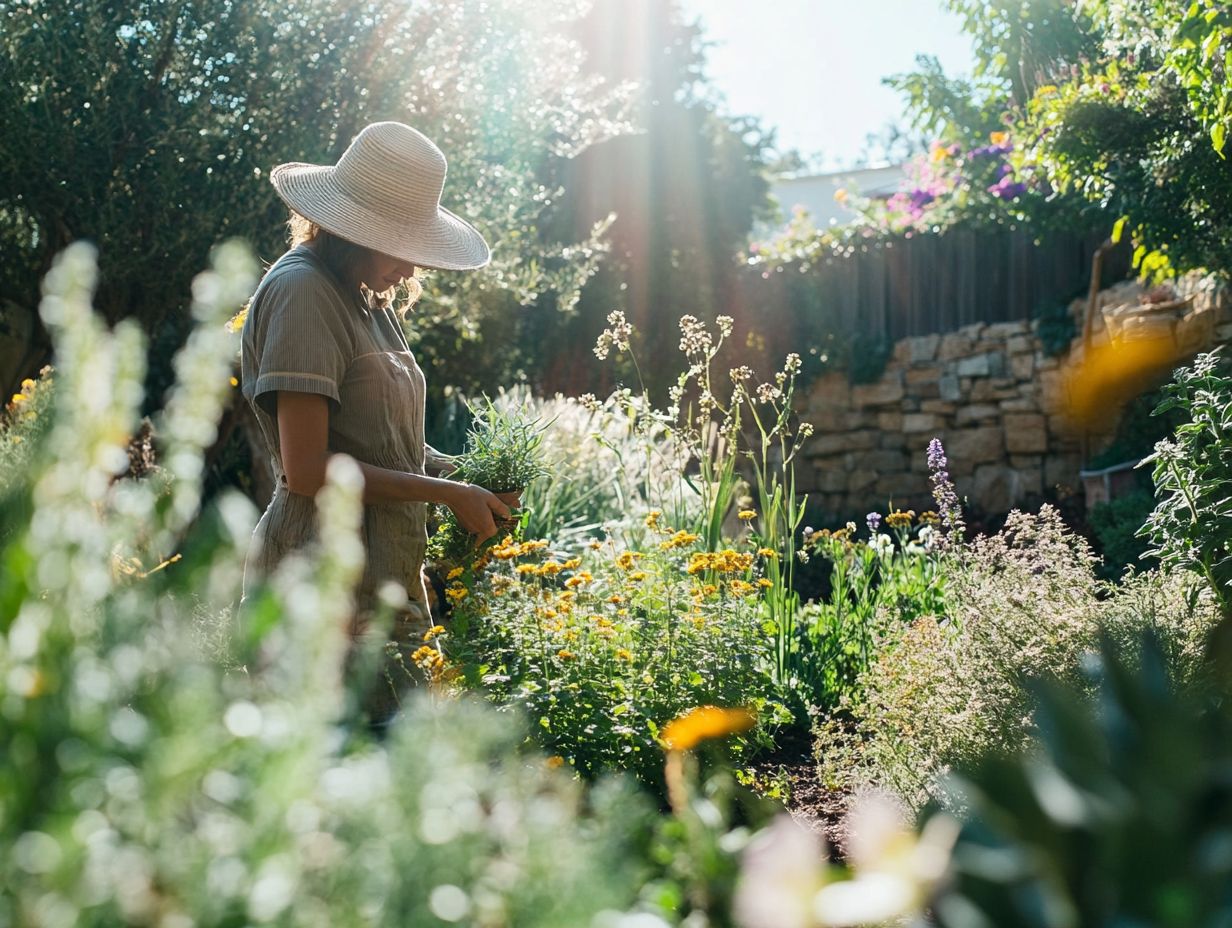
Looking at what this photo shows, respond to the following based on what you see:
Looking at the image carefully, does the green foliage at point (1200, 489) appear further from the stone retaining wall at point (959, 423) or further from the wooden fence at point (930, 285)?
the wooden fence at point (930, 285)

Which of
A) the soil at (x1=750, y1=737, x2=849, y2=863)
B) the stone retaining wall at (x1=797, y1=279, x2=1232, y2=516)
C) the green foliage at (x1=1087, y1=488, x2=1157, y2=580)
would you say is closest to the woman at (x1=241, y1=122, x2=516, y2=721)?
the soil at (x1=750, y1=737, x2=849, y2=863)

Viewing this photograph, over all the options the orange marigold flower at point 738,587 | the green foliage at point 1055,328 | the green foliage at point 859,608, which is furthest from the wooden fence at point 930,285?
the orange marigold flower at point 738,587

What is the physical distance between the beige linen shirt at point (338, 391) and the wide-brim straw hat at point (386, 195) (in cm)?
13

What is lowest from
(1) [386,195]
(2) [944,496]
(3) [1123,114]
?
(2) [944,496]

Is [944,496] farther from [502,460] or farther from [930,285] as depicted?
[930,285]

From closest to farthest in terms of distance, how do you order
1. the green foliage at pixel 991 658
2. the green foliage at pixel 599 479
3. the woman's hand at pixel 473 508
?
the woman's hand at pixel 473 508 → the green foliage at pixel 991 658 → the green foliage at pixel 599 479

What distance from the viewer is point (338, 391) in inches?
100

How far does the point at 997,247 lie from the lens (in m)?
11.0

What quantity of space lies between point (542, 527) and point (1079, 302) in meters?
6.30

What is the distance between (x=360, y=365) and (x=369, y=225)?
0.32 meters

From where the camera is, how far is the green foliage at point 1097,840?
0.90m

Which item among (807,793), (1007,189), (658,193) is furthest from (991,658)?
(658,193)

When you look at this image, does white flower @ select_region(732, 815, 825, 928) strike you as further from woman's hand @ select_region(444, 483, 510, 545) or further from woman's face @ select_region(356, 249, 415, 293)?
woman's face @ select_region(356, 249, 415, 293)

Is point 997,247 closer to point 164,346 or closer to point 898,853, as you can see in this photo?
point 164,346
